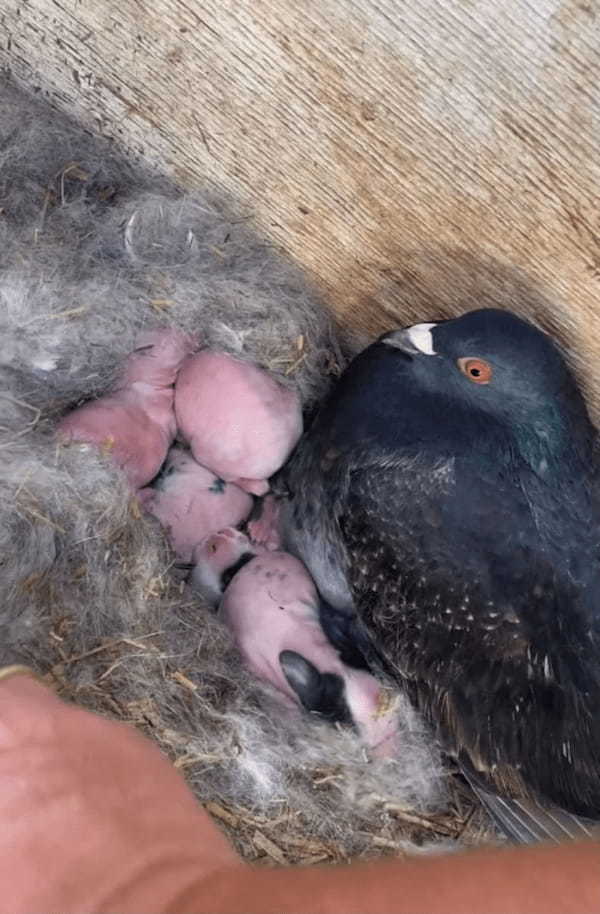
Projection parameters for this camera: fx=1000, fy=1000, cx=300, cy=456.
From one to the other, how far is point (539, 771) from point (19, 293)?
3.84 feet

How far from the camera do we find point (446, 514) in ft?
5.37

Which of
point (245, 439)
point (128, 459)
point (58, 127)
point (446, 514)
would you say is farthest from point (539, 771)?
point (58, 127)

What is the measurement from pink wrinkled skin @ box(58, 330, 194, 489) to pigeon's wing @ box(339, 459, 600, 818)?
15.4 inches

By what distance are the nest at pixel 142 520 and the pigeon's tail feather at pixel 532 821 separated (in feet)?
0.30

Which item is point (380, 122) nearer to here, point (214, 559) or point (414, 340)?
point (414, 340)

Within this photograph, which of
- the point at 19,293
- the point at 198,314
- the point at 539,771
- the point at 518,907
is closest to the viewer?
the point at 518,907

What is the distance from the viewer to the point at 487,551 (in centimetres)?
162

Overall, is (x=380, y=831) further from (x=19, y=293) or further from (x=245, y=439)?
(x=19, y=293)

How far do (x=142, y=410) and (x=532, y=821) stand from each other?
0.97m

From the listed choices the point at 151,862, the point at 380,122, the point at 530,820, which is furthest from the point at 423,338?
the point at 151,862

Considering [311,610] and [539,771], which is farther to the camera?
[311,610]

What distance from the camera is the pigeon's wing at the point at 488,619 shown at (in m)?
1.59

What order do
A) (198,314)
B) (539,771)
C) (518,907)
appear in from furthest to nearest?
(198,314) < (539,771) < (518,907)

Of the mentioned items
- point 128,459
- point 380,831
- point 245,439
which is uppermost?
A: point 245,439
